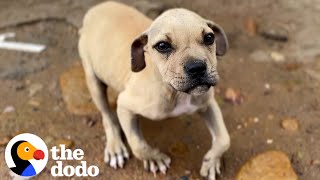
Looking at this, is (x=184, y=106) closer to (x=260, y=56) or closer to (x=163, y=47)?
(x=163, y=47)

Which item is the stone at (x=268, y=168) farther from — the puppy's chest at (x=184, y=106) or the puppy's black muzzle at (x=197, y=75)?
the puppy's black muzzle at (x=197, y=75)

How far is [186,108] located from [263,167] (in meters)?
0.88

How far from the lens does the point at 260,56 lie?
17.7 feet

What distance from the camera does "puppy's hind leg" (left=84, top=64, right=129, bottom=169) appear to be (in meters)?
4.34

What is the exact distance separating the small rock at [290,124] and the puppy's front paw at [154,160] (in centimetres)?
115

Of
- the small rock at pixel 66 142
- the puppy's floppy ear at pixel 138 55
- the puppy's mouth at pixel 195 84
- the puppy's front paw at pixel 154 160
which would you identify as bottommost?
the small rock at pixel 66 142

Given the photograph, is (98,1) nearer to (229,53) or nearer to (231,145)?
(229,53)

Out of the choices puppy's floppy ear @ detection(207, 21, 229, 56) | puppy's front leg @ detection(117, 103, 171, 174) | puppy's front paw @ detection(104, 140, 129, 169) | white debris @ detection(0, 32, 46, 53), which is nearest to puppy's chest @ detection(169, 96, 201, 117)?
puppy's front leg @ detection(117, 103, 171, 174)

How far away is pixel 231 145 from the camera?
443cm

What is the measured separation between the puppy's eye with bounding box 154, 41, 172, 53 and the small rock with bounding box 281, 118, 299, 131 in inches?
64.7

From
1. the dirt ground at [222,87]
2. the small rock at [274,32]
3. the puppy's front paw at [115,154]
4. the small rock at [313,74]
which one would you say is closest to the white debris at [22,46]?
the dirt ground at [222,87]

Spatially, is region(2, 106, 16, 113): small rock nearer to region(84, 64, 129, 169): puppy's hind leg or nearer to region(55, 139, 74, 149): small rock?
region(55, 139, 74, 149): small rock

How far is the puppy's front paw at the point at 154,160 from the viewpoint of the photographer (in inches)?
162

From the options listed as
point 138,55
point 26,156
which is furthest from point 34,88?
point 138,55
